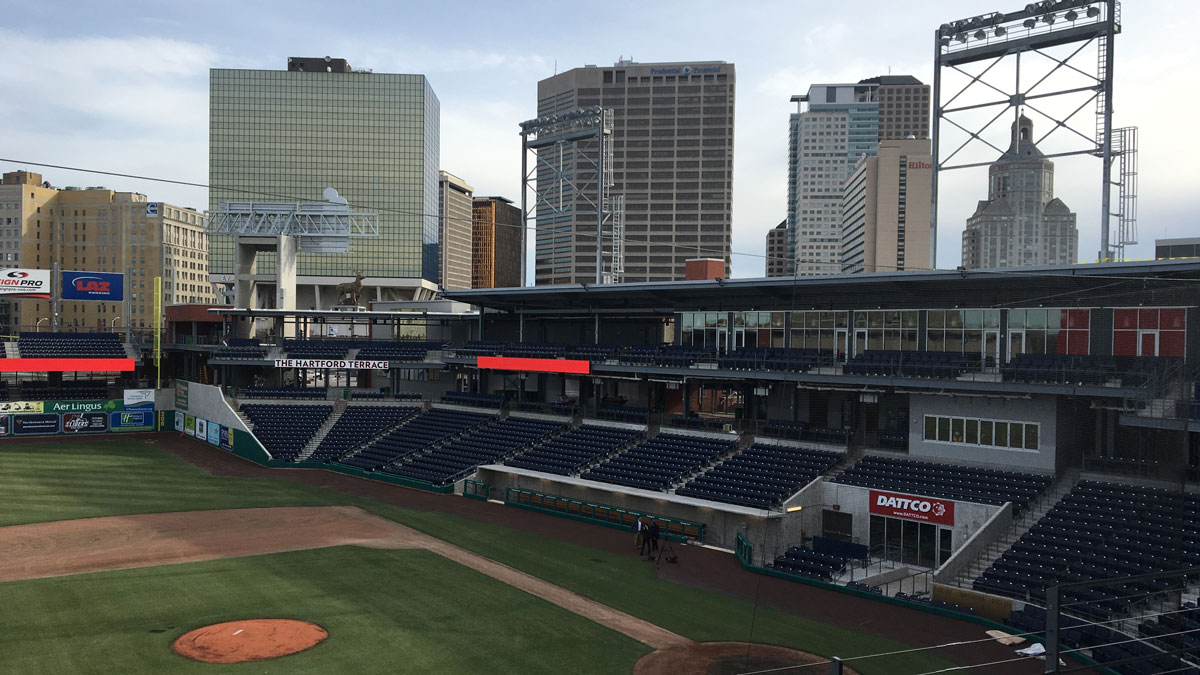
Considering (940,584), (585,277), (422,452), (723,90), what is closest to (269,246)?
(422,452)

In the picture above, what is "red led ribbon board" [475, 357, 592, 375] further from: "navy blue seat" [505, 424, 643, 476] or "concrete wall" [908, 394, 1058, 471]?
"concrete wall" [908, 394, 1058, 471]

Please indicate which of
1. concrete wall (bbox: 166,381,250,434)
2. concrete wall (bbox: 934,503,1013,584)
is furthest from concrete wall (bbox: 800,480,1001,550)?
concrete wall (bbox: 166,381,250,434)

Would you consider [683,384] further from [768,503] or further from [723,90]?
[723,90]

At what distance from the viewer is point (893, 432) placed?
3095 cm

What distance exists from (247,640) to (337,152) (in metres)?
89.7

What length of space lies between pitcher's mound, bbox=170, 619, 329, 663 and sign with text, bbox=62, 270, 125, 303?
4760 cm

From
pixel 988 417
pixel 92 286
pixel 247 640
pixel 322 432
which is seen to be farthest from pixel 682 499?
pixel 92 286

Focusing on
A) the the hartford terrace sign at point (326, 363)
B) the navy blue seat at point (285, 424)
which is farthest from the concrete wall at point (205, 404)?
the the hartford terrace sign at point (326, 363)

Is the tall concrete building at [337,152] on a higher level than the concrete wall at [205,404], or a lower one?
higher

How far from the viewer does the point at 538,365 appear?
4262 centimetres

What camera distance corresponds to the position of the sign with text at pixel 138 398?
53188mm

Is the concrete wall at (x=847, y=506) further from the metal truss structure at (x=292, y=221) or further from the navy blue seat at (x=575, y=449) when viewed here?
the metal truss structure at (x=292, y=221)

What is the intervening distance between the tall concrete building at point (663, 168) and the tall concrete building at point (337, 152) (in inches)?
2655

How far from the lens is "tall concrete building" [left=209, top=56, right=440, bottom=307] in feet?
320
